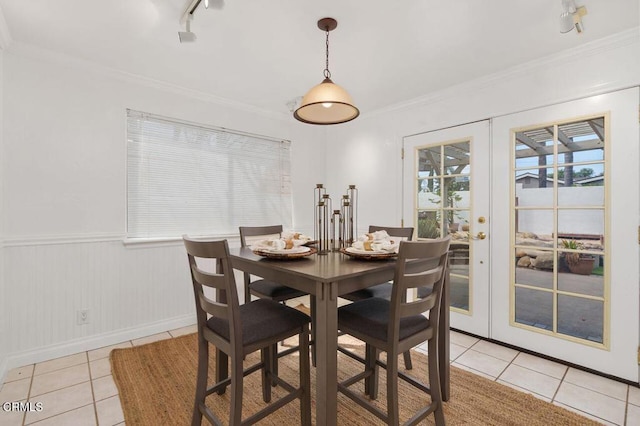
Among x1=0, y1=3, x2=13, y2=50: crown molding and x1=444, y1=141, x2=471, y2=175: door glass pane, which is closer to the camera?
x1=0, y1=3, x2=13, y2=50: crown molding

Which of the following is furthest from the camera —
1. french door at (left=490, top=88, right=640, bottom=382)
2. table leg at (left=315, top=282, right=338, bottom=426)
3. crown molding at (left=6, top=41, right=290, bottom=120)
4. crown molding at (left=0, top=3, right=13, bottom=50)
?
crown molding at (left=6, top=41, right=290, bottom=120)

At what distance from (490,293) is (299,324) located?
2.02 meters

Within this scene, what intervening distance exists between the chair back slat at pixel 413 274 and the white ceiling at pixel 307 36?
4.93 ft

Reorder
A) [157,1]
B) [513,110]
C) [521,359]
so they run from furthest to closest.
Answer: [513,110] → [521,359] → [157,1]

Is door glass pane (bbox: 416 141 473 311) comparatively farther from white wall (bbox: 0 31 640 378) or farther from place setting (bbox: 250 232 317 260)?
place setting (bbox: 250 232 317 260)

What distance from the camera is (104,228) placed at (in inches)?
104

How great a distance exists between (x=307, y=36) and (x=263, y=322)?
1.94 m

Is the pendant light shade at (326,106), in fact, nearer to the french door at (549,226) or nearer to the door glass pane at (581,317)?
the french door at (549,226)

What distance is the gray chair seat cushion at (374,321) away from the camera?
57.6 inches

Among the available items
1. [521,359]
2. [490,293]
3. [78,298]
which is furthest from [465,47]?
[78,298]

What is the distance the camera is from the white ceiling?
6.15ft

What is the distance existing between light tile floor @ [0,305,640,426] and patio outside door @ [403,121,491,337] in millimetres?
456

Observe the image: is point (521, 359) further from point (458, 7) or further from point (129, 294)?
Answer: point (129, 294)

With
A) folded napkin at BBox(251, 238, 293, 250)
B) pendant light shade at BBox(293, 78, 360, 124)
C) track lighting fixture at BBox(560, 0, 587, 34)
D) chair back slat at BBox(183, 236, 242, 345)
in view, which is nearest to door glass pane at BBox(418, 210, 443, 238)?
pendant light shade at BBox(293, 78, 360, 124)
